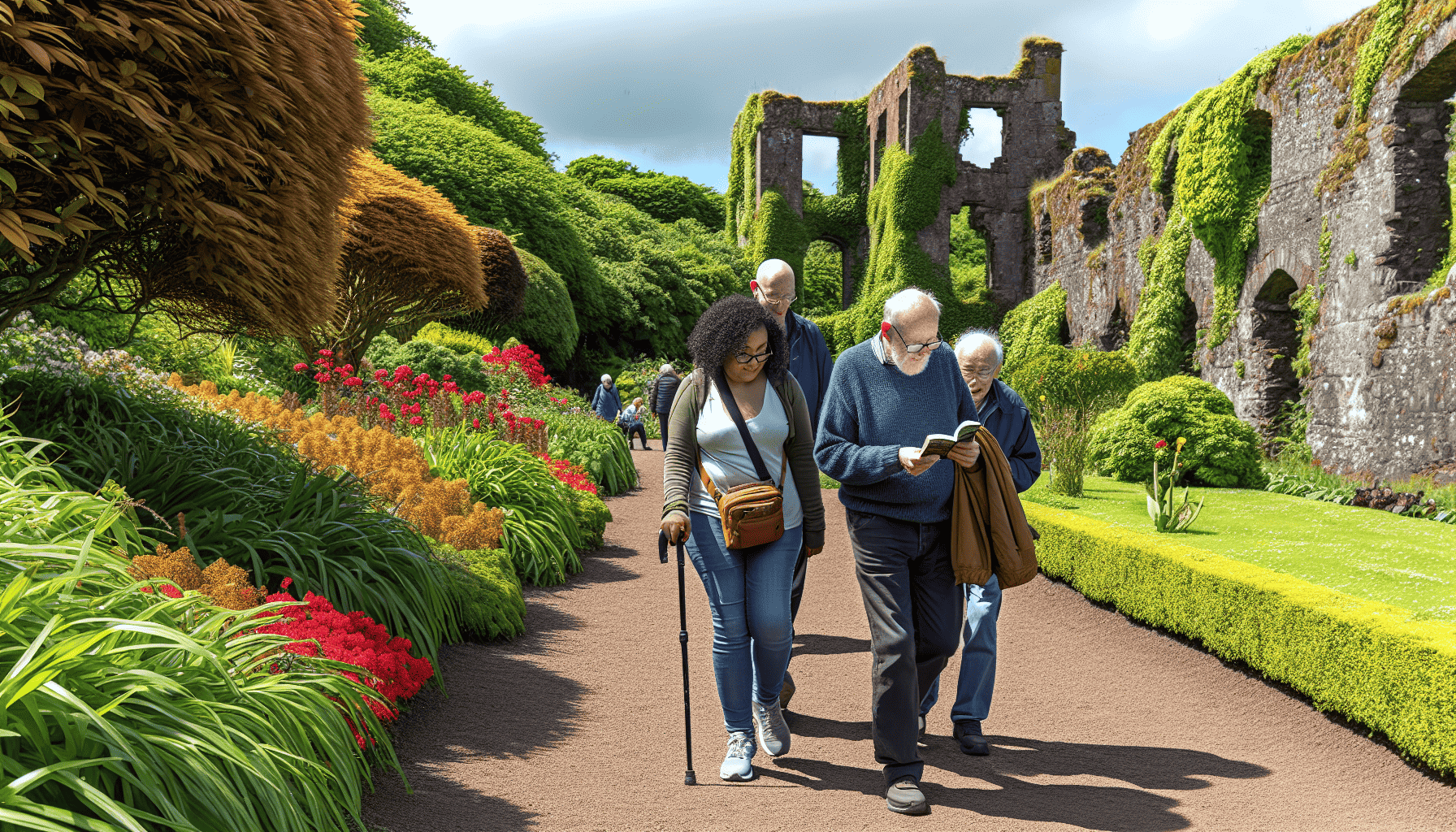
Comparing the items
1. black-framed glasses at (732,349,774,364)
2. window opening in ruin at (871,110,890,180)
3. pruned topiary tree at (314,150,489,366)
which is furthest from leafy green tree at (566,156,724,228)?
black-framed glasses at (732,349,774,364)

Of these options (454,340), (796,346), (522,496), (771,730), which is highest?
(454,340)

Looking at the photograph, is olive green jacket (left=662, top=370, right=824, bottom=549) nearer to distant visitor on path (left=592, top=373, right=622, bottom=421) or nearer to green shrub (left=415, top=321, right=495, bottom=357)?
distant visitor on path (left=592, top=373, right=622, bottom=421)

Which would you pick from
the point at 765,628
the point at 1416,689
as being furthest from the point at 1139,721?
the point at 765,628

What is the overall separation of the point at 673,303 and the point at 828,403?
29.8 m

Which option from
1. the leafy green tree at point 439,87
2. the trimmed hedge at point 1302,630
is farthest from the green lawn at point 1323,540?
the leafy green tree at point 439,87

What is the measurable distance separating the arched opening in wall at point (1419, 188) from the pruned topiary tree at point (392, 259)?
1211cm

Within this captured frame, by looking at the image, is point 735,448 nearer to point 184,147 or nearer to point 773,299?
point 773,299

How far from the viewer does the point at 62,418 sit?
504 cm

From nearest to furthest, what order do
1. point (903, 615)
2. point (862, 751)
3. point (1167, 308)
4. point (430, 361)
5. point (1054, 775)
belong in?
point (903, 615), point (1054, 775), point (862, 751), point (430, 361), point (1167, 308)

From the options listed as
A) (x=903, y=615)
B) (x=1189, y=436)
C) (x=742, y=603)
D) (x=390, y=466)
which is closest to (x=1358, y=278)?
(x=1189, y=436)

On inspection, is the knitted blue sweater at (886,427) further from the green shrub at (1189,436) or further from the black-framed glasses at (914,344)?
the green shrub at (1189,436)

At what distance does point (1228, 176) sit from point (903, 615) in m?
14.9

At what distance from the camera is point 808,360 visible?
4664mm

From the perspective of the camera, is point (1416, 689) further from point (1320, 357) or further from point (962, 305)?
point (962, 305)
